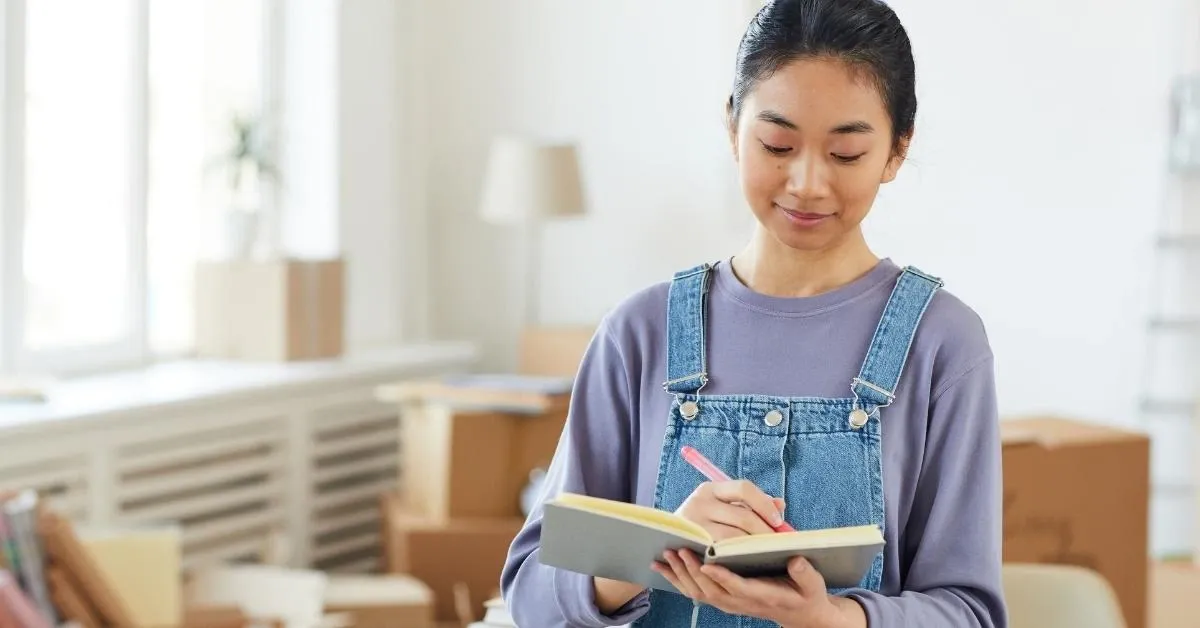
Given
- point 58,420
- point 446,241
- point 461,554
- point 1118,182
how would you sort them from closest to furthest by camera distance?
1. point 58,420
2. point 461,554
3. point 1118,182
4. point 446,241

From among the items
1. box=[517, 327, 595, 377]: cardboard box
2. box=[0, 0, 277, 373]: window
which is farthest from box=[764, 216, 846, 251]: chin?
box=[517, 327, 595, 377]: cardboard box

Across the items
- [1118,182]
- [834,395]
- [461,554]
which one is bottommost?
[461,554]

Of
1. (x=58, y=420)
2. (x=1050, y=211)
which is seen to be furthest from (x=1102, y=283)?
(x=58, y=420)

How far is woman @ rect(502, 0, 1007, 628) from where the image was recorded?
54.8 inches

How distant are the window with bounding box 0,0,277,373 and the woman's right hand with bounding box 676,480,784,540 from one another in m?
2.85

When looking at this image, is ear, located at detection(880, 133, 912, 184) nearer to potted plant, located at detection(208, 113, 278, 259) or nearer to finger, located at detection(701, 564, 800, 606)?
finger, located at detection(701, 564, 800, 606)

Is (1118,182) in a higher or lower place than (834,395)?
higher

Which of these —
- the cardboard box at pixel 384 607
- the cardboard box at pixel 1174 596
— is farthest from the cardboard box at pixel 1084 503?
the cardboard box at pixel 384 607

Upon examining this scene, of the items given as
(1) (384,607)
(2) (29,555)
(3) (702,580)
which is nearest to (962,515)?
(3) (702,580)

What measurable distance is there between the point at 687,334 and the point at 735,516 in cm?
24

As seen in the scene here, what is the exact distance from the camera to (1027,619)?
1.87 metres

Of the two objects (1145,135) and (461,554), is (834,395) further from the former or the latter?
(1145,135)

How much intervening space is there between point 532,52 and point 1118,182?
76.8 inches

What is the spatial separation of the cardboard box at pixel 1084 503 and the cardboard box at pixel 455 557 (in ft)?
4.74
